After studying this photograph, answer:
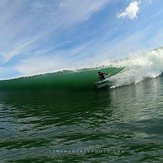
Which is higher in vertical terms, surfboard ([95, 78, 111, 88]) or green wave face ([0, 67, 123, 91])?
green wave face ([0, 67, 123, 91])

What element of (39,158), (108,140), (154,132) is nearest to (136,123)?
(154,132)

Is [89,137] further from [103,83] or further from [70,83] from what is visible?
[70,83]

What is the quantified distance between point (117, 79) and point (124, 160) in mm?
36947

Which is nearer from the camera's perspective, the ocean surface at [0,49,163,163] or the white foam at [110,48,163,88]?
the ocean surface at [0,49,163,163]

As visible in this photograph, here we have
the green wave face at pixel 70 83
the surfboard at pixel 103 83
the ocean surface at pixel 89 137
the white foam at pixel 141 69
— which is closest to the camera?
the ocean surface at pixel 89 137

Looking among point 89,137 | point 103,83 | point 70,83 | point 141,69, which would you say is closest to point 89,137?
point 89,137

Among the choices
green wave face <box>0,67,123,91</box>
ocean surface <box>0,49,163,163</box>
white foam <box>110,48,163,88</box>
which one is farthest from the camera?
green wave face <box>0,67,123,91</box>

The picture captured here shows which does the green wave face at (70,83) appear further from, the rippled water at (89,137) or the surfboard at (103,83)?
the rippled water at (89,137)

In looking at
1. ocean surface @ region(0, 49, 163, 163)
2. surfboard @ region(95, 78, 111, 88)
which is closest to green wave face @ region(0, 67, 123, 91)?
surfboard @ region(95, 78, 111, 88)

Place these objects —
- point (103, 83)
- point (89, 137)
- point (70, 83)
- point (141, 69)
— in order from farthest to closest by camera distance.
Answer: point (70, 83), point (141, 69), point (103, 83), point (89, 137)

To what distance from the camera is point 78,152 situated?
14250 mm

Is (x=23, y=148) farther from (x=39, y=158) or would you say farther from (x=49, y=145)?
(x=39, y=158)

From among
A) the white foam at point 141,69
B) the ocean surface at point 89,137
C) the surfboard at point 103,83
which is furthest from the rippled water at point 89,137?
the white foam at point 141,69

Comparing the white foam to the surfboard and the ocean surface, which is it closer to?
the surfboard
